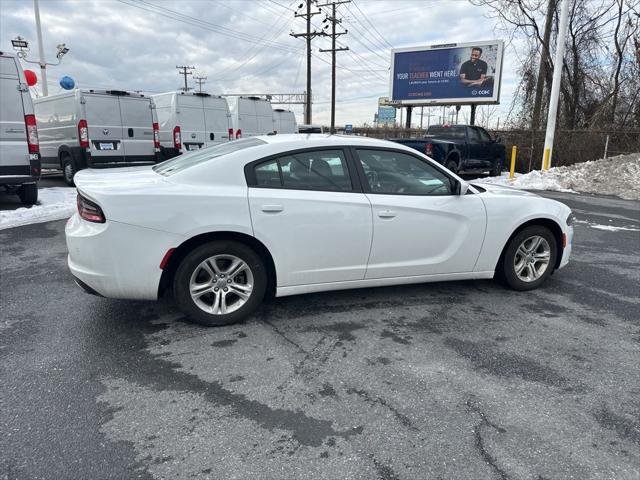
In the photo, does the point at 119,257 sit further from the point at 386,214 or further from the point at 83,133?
the point at 83,133

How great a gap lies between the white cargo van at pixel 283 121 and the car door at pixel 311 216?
14.8 meters

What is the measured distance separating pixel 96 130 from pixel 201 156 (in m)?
8.17

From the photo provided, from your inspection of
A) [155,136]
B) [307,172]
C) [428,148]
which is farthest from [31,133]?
[428,148]

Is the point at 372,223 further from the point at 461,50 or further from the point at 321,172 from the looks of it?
the point at 461,50

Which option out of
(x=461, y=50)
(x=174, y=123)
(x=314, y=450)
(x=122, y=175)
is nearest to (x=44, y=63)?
(x=174, y=123)

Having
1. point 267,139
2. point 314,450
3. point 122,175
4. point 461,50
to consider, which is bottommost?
point 314,450

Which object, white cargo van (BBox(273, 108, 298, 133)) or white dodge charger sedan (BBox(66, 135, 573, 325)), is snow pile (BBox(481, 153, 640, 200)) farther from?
white dodge charger sedan (BBox(66, 135, 573, 325))

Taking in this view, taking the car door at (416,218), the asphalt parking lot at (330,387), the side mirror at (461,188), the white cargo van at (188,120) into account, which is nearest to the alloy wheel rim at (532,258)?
the asphalt parking lot at (330,387)

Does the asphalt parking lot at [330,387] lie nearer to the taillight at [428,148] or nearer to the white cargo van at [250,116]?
the taillight at [428,148]

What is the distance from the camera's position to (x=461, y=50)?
2312cm

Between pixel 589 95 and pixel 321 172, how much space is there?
21.8m

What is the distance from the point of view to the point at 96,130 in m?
11.0

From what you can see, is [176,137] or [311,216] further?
[176,137]

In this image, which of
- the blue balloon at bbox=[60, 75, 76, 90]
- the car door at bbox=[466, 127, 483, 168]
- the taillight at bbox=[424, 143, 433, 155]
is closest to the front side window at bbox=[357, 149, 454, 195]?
the taillight at bbox=[424, 143, 433, 155]
